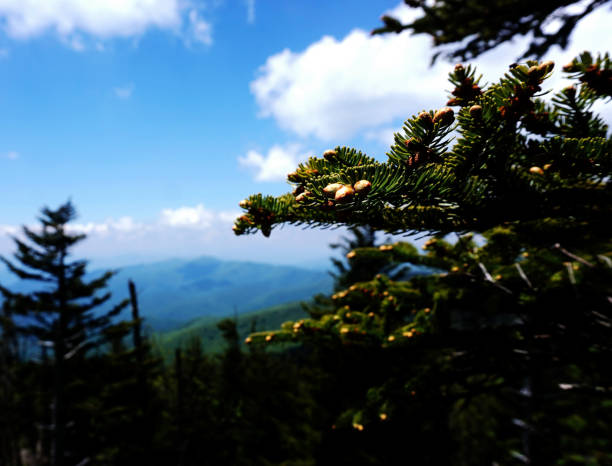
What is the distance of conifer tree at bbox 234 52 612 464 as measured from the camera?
0.96 metres

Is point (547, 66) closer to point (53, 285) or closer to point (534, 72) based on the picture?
point (534, 72)

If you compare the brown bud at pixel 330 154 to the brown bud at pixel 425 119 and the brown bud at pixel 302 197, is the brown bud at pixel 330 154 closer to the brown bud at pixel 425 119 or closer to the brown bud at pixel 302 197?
the brown bud at pixel 302 197

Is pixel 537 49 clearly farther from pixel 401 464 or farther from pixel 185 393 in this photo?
pixel 185 393

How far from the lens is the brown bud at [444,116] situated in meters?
0.88

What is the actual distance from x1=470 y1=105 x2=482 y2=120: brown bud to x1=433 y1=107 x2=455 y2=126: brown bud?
6cm

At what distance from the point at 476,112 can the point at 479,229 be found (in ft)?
2.09

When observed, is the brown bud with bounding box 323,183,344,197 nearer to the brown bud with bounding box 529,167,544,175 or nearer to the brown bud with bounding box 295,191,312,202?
the brown bud with bounding box 295,191,312,202

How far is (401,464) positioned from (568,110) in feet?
33.0

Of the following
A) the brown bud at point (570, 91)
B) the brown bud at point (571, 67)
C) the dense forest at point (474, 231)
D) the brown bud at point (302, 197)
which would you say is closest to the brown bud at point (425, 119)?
the dense forest at point (474, 231)

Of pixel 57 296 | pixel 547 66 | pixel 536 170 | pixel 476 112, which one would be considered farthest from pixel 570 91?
pixel 57 296

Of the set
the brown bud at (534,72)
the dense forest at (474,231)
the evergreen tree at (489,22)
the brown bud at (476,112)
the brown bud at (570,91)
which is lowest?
the dense forest at (474,231)

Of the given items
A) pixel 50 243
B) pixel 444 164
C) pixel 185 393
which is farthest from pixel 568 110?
pixel 185 393

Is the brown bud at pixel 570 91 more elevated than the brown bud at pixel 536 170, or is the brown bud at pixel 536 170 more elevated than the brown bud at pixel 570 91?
the brown bud at pixel 570 91

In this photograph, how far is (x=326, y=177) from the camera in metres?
0.91
